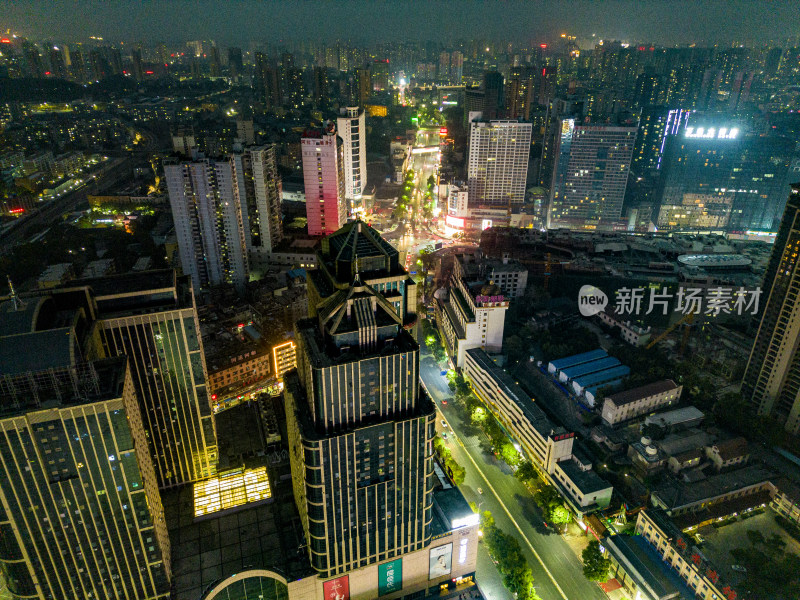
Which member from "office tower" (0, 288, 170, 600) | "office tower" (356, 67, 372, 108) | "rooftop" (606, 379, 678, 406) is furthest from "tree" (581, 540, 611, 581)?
"office tower" (356, 67, 372, 108)

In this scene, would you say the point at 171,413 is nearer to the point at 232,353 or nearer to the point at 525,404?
the point at 232,353

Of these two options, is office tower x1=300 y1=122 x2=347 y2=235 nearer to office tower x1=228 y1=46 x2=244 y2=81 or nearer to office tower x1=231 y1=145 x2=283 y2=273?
office tower x1=231 y1=145 x2=283 y2=273

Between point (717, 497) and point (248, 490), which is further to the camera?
point (717, 497)

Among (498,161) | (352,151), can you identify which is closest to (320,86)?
(352,151)

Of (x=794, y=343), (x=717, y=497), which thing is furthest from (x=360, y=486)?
(x=794, y=343)

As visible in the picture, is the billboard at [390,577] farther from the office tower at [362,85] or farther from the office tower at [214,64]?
the office tower at [214,64]
